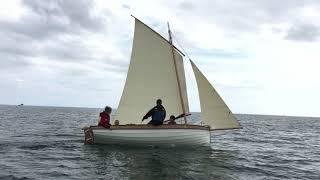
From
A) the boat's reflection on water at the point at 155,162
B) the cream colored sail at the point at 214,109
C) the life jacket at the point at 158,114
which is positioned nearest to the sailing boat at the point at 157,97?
the cream colored sail at the point at 214,109

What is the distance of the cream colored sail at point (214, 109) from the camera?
3297cm

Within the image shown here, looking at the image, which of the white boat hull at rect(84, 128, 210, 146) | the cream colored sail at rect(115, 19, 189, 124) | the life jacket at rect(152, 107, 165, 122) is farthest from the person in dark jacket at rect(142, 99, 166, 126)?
the cream colored sail at rect(115, 19, 189, 124)

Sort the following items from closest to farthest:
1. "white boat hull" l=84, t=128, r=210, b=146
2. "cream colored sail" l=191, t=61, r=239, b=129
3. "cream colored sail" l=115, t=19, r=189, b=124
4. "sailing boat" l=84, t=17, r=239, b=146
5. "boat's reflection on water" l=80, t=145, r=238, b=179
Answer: "boat's reflection on water" l=80, t=145, r=238, b=179
"white boat hull" l=84, t=128, r=210, b=146
"sailing boat" l=84, t=17, r=239, b=146
"cream colored sail" l=191, t=61, r=239, b=129
"cream colored sail" l=115, t=19, r=189, b=124

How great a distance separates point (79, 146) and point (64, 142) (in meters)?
3.20

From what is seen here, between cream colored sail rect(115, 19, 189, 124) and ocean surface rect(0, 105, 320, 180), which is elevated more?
cream colored sail rect(115, 19, 189, 124)

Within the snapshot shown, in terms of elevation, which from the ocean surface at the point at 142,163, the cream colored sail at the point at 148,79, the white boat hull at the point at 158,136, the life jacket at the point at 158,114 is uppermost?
the cream colored sail at the point at 148,79

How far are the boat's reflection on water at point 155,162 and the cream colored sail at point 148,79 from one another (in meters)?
3.46

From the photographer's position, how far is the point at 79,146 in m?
34.8

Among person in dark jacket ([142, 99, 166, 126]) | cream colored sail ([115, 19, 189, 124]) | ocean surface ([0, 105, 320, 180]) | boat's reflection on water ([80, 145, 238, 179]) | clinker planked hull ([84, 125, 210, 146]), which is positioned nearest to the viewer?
ocean surface ([0, 105, 320, 180])

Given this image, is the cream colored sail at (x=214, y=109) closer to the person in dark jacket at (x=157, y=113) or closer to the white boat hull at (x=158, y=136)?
the white boat hull at (x=158, y=136)

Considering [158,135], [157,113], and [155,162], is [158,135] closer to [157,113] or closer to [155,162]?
[157,113]

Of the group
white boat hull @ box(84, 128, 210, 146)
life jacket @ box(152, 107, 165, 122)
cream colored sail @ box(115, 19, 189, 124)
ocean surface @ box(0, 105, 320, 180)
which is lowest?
ocean surface @ box(0, 105, 320, 180)

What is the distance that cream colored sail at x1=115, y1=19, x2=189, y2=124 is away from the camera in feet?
114

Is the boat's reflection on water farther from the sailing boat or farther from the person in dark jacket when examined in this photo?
the person in dark jacket
